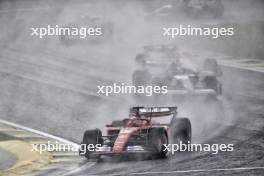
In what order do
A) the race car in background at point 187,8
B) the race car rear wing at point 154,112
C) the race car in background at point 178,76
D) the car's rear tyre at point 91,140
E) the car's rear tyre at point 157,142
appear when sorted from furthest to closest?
the race car in background at point 187,8, the race car in background at point 178,76, the race car rear wing at point 154,112, the car's rear tyre at point 91,140, the car's rear tyre at point 157,142

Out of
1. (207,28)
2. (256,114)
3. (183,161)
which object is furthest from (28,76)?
(183,161)

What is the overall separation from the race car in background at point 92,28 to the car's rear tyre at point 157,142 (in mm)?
7453

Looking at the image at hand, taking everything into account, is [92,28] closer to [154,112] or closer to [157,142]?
[154,112]

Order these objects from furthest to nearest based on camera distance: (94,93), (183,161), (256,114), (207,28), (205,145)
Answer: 1. (207,28)
2. (94,93)
3. (256,114)
4. (205,145)
5. (183,161)

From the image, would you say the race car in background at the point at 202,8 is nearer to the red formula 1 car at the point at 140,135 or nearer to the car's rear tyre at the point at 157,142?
the red formula 1 car at the point at 140,135

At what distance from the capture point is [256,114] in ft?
55.5

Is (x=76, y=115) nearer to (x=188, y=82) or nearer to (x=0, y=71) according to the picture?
(x=188, y=82)

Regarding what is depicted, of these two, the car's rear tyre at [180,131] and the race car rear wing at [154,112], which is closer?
the car's rear tyre at [180,131]

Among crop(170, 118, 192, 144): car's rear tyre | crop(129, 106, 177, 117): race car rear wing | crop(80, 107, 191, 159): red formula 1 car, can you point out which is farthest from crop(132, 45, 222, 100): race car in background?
crop(170, 118, 192, 144): car's rear tyre

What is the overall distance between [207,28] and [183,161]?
24.7ft

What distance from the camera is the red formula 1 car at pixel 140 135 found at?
550 inches

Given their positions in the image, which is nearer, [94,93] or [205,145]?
[205,145]

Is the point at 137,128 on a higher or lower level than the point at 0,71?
lower

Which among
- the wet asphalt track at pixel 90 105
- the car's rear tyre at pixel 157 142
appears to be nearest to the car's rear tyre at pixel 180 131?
the wet asphalt track at pixel 90 105
